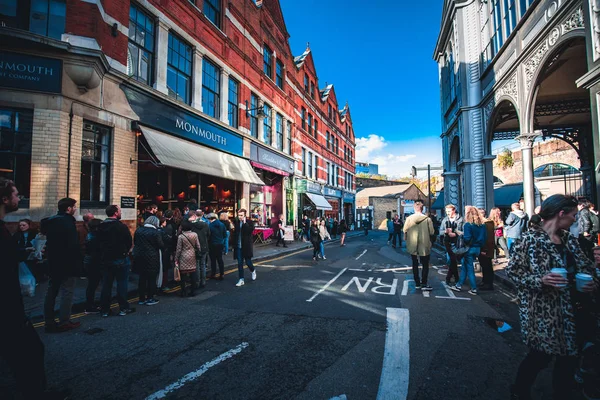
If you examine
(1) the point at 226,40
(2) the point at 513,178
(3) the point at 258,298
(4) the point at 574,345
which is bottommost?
(3) the point at 258,298

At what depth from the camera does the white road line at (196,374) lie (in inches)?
101

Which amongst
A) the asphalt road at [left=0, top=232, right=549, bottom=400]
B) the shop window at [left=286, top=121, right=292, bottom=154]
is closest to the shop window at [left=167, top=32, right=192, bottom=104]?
the asphalt road at [left=0, top=232, right=549, bottom=400]

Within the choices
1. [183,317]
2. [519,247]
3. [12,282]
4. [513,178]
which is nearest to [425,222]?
[519,247]

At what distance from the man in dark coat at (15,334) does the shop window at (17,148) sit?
222 inches

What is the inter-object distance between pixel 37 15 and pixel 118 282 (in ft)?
23.5

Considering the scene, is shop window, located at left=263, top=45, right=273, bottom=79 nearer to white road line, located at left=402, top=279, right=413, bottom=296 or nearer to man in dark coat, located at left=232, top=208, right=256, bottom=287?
man in dark coat, located at left=232, top=208, right=256, bottom=287

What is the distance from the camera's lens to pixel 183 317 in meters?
4.59

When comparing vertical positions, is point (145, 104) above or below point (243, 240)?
above

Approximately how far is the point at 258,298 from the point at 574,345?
4.67 metres

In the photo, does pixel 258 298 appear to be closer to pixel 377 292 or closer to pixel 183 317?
pixel 183 317

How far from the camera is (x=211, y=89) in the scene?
41.4ft

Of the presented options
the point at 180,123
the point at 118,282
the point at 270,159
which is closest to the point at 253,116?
the point at 270,159

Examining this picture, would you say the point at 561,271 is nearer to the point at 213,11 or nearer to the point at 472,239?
the point at 472,239

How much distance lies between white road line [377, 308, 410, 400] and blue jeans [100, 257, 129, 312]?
4370 millimetres
